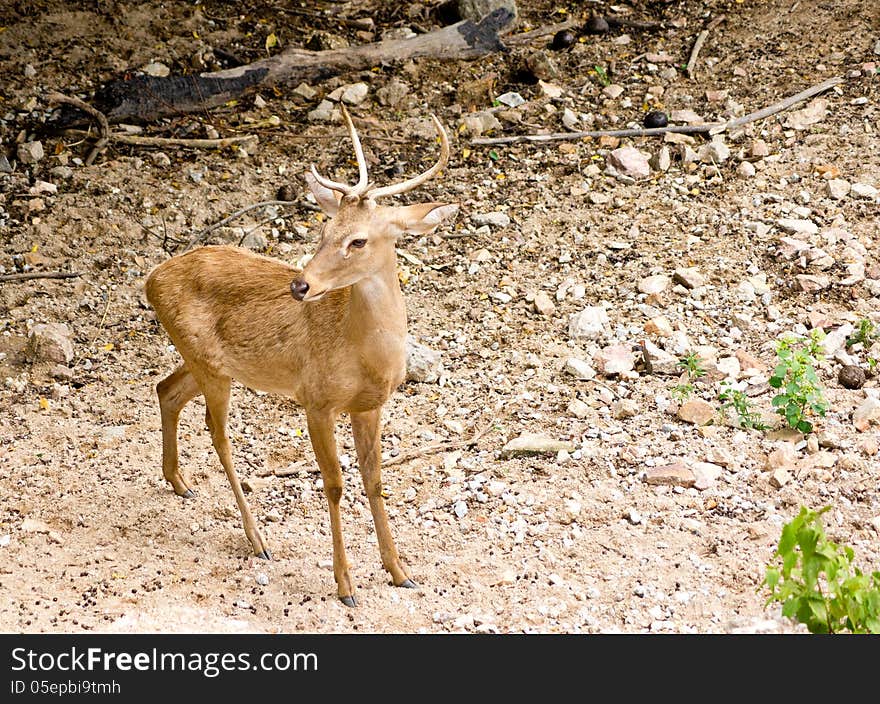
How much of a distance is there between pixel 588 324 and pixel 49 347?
359cm

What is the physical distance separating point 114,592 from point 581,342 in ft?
11.0

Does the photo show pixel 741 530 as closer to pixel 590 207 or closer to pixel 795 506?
pixel 795 506

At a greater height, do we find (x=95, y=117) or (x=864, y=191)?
(x=95, y=117)

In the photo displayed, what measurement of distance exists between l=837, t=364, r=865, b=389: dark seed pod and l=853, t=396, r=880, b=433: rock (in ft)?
0.82

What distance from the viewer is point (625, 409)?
6.65 metres

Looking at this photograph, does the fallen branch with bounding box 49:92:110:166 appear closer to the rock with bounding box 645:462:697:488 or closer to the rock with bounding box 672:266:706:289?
the rock with bounding box 672:266:706:289

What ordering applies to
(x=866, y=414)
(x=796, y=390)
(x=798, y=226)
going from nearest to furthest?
(x=796, y=390), (x=866, y=414), (x=798, y=226)

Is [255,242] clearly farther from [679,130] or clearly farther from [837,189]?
[837,189]

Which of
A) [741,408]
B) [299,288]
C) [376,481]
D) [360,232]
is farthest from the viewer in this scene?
[741,408]

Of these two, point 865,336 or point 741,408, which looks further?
point 865,336

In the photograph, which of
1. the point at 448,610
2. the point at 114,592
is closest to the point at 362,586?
the point at 448,610

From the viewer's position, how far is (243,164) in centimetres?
948

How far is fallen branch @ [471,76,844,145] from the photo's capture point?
370 inches

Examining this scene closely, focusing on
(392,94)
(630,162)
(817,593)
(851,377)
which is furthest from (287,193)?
(817,593)
